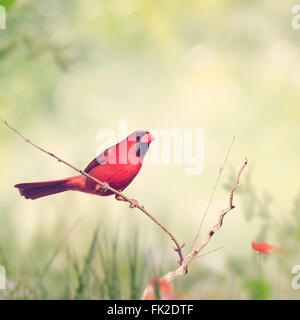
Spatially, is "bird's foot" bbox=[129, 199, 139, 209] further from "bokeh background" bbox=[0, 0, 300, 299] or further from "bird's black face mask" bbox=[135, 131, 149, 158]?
"bird's black face mask" bbox=[135, 131, 149, 158]

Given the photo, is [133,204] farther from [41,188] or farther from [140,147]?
[41,188]

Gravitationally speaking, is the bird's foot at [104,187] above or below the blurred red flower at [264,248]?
above

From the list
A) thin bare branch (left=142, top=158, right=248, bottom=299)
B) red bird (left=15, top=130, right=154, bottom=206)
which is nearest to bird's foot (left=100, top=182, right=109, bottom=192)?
red bird (left=15, top=130, right=154, bottom=206)

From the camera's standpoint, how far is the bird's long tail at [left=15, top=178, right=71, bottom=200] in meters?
1.79

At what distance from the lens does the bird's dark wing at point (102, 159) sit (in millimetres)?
1772

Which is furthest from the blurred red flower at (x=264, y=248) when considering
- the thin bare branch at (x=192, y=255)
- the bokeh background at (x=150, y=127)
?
the thin bare branch at (x=192, y=255)

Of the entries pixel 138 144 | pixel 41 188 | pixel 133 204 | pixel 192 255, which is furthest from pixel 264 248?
pixel 41 188

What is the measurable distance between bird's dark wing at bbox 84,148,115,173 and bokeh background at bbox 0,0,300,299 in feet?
0.17

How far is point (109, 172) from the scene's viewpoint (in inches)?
68.7

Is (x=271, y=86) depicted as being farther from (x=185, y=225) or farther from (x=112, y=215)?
(x=112, y=215)

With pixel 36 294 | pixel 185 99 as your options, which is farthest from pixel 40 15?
pixel 36 294

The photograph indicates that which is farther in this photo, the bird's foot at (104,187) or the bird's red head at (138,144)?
the bird's red head at (138,144)

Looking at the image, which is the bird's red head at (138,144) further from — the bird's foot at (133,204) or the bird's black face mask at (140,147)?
the bird's foot at (133,204)

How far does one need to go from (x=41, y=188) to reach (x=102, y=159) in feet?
0.93
